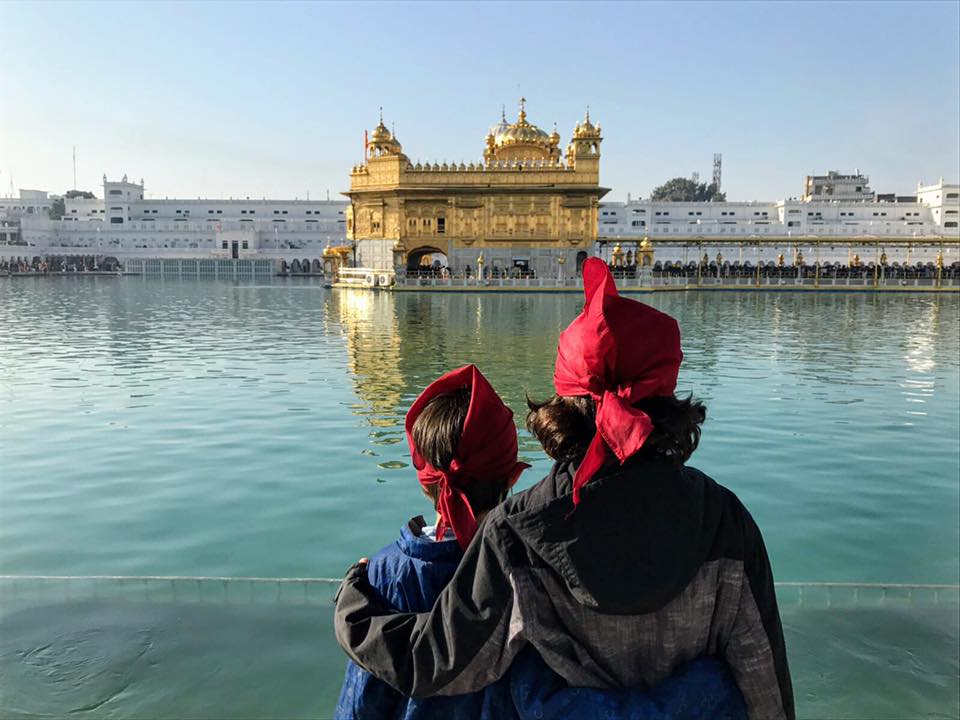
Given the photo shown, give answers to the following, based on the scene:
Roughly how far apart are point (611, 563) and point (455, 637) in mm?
367

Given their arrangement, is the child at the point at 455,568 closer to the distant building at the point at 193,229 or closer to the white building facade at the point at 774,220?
the white building facade at the point at 774,220

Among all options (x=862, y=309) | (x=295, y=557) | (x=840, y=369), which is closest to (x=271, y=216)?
(x=862, y=309)

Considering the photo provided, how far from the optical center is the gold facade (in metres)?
46.5

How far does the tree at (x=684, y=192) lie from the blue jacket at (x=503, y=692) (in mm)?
112153

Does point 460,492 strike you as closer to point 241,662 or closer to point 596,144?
point 241,662

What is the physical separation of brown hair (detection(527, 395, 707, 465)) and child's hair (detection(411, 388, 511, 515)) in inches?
8.8

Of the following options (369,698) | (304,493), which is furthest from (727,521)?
(304,493)

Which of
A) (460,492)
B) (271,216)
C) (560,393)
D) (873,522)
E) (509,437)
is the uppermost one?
(271,216)

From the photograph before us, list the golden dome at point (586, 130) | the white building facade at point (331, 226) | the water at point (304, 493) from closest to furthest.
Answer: the water at point (304, 493), the golden dome at point (586, 130), the white building facade at point (331, 226)

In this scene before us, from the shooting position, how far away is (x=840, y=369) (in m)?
13.9

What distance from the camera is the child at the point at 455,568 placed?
1.62m

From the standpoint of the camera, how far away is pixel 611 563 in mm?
1509

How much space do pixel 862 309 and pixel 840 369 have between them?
1915 cm

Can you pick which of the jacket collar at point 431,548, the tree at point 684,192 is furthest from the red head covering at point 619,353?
the tree at point 684,192
